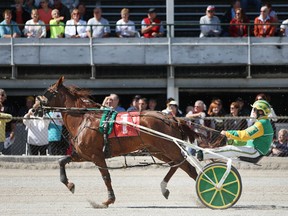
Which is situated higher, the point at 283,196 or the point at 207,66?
the point at 207,66

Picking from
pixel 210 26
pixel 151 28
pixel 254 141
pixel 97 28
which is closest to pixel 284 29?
pixel 210 26

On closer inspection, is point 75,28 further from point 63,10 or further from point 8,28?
point 8,28

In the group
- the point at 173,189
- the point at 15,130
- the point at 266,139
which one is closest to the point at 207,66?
the point at 15,130

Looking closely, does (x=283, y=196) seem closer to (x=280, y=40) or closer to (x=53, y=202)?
(x=53, y=202)

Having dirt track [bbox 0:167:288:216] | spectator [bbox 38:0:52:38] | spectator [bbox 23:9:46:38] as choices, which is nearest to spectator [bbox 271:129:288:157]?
dirt track [bbox 0:167:288:216]

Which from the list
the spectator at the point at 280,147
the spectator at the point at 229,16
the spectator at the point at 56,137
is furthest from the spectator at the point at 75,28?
the spectator at the point at 280,147

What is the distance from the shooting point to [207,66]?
2189 centimetres

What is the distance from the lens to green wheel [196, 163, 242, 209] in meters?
13.4

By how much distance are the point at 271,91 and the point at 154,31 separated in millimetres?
3153

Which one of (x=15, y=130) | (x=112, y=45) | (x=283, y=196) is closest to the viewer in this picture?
(x=283, y=196)

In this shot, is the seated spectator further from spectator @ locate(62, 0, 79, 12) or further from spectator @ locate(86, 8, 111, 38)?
spectator @ locate(62, 0, 79, 12)

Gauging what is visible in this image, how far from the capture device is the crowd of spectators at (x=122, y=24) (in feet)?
70.1

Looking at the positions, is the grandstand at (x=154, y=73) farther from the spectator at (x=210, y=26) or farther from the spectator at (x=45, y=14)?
the spectator at (x=45, y=14)

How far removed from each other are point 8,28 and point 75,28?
1.49m
